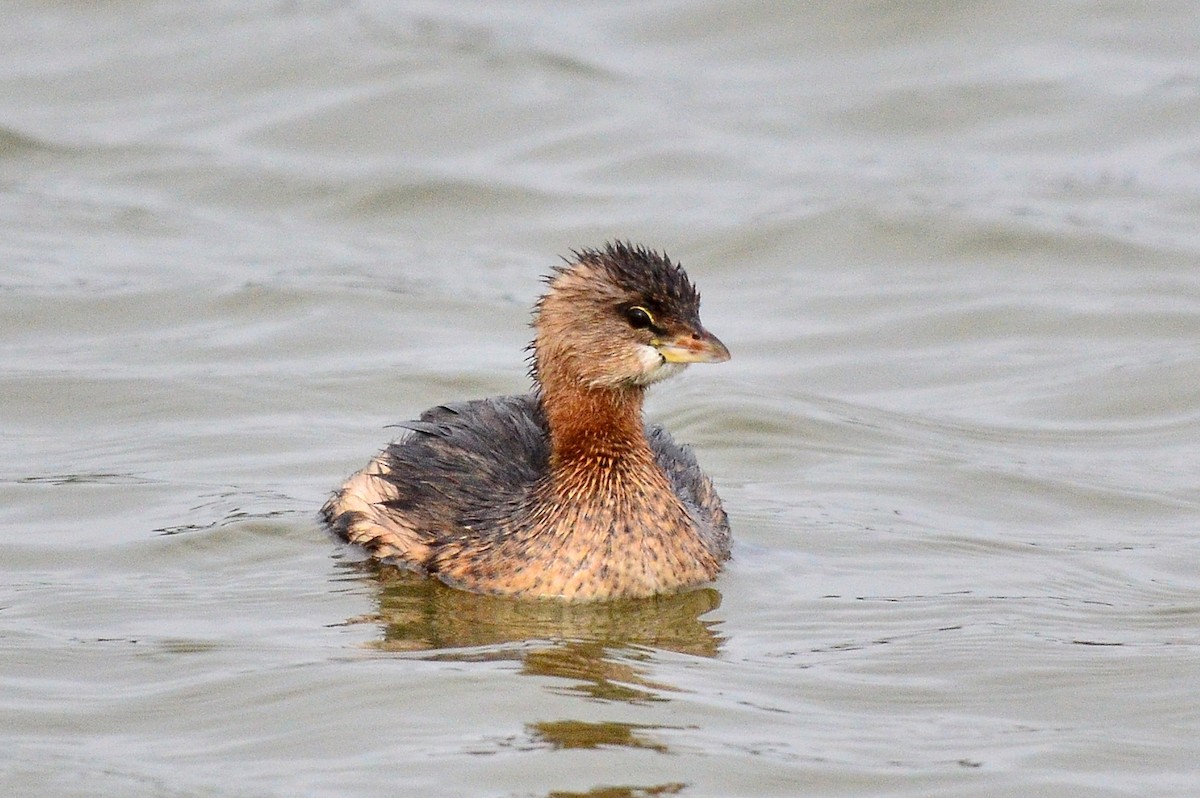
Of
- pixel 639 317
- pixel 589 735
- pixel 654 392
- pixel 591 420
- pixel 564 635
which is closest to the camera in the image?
pixel 589 735

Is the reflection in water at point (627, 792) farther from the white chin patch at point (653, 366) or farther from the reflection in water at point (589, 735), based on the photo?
the white chin patch at point (653, 366)

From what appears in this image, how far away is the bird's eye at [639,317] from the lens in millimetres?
8711

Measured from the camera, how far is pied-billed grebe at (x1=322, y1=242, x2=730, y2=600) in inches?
342

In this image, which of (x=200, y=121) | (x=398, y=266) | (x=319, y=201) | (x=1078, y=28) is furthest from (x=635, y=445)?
(x=1078, y=28)

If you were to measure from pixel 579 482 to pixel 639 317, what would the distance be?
2.36 ft

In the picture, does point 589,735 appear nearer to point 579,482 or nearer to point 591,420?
point 579,482

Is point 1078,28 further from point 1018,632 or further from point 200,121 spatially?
point 1018,632

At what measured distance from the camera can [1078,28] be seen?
19047mm

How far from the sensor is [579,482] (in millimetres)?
8867

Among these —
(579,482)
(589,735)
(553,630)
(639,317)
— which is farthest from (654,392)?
(589,735)

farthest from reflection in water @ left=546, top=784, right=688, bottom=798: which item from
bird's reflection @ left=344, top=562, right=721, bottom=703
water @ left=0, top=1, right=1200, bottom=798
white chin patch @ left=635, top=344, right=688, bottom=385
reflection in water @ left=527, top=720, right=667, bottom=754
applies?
white chin patch @ left=635, top=344, right=688, bottom=385

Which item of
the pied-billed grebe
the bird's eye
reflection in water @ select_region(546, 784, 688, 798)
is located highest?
the bird's eye

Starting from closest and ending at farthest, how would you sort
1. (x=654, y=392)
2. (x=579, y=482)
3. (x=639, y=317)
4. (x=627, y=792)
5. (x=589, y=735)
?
(x=627, y=792), (x=589, y=735), (x=639, y=317), (x=579, y=482), (x=654, y=392)

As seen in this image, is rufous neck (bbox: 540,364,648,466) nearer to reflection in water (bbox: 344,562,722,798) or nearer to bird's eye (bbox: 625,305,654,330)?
bird's eye (bbox: 625,305,654,330)
